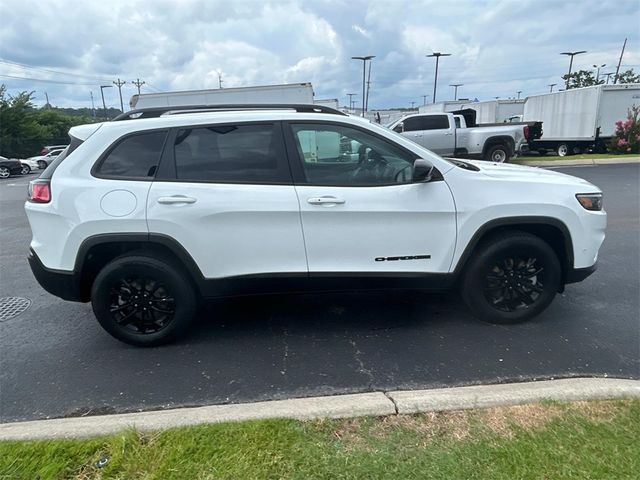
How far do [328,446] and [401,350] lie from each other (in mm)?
1236

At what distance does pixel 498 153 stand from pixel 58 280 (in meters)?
15.9

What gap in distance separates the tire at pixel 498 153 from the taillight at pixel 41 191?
604 inches

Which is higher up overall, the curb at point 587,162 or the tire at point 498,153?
the tire at point 498,153

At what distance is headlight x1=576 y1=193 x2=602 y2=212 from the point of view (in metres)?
3.41

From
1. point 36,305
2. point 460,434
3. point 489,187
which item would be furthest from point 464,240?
point 36,305

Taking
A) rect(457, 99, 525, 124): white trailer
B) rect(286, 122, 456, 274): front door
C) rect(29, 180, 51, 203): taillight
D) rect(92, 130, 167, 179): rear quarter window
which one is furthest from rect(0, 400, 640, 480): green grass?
rect(457, 99, 525, 124): white trailer

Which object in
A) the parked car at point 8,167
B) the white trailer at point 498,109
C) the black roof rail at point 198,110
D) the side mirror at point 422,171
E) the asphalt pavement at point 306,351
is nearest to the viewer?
the asphalt pavement at point 306,351

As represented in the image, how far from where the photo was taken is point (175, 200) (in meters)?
3.14

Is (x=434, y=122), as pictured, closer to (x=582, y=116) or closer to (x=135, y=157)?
(x=582, y=116)

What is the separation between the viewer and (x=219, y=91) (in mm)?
12328

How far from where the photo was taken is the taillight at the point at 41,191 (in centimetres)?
319

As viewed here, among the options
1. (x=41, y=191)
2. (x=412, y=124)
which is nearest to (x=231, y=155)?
(x=41, y=191)

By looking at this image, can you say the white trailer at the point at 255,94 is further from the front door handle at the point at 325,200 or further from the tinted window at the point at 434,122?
the front door handle at the point at 325,200

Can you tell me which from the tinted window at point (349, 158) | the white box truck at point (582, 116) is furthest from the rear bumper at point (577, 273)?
the white box truck at point (582, 116)
